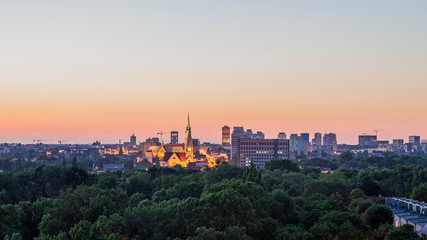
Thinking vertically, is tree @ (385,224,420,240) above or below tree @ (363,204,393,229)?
above

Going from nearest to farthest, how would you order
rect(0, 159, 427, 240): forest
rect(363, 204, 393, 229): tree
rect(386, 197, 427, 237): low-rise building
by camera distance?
1. rect(0, 159, 427, 240): forest
2. rect(386, 197, 427, 237): low-rise building
3. rect(363, 204, 393, 229): tree

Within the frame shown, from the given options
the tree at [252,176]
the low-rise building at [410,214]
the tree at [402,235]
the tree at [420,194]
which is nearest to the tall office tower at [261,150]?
the tree at [420,194]

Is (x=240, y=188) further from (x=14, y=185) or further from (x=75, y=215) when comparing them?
(x=14, y=185)

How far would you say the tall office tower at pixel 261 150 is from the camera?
591 ft

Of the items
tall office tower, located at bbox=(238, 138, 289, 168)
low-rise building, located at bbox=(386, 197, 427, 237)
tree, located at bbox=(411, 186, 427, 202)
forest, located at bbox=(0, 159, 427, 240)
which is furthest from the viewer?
tall office tower, located at bbox=(238, 138, 289, 168)

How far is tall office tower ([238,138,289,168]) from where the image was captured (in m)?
180

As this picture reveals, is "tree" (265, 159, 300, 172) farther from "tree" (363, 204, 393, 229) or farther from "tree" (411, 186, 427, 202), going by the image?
"tree" (363, 204, 393, 229)

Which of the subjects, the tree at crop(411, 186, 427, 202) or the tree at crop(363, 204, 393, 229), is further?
the tree at crop(411, 186, 427, 202)

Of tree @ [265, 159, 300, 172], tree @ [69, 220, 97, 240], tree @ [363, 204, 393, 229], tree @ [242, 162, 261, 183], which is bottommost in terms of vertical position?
tree @ [363, 204, 393, 229]

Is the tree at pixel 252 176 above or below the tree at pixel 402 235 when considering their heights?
above

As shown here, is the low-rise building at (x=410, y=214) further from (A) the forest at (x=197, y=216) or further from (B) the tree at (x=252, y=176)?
(B) the tree at (x=252, y=176)

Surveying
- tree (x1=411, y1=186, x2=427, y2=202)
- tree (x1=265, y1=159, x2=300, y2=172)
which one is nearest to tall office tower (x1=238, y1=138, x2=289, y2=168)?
tree (x1=265, y1=159, x2=300, y2=172)

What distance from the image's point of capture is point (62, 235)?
98.5ft

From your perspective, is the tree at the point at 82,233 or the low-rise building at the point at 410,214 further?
the low-rise building at the point at 410,214
